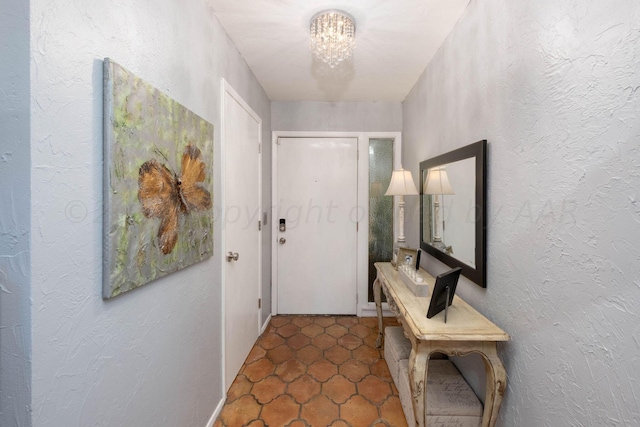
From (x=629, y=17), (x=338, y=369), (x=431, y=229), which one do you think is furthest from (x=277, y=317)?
(x=629, y=17)

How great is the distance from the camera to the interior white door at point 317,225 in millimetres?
2943

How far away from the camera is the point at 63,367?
0.72 meters

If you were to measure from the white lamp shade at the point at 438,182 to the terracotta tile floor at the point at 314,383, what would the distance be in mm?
1391

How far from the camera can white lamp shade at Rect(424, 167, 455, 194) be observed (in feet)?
5.84

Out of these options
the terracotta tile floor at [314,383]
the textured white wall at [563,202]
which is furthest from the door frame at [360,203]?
the textured white wall at [563,202]

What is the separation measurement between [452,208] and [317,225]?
61.1 inches

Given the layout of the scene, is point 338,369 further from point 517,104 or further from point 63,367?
point 517,104

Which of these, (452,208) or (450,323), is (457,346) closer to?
(450,323)

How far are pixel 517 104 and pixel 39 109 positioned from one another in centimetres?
155

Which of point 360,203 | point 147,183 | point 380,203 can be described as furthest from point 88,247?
point 380,203

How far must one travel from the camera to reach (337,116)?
9.62 ft

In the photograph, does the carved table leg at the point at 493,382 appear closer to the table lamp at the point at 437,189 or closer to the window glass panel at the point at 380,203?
the table lamp at the point at 437,189

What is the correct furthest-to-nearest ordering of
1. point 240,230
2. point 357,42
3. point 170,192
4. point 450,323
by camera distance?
point 240,230, point 357,42, point 450,323, point 170,192

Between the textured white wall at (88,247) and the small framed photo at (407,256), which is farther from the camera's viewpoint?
the small framed photo at (407,256)
